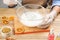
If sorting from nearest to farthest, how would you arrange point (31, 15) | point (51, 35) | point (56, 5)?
point (51, 35), point (31, 15), point (56, 5)

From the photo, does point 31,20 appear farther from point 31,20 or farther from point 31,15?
point 31,15

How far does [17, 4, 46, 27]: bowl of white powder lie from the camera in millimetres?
1210

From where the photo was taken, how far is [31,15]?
131 centimetres

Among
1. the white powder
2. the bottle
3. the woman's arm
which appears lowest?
the bottle

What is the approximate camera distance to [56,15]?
137 cm

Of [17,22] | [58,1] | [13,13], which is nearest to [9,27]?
[17,22]

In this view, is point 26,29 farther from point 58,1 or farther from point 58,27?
point 58,1

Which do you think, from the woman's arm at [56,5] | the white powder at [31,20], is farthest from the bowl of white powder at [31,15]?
the woman's arm at [56,5]

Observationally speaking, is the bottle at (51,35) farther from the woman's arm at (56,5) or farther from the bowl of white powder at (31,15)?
the woman's arm at (56,5)

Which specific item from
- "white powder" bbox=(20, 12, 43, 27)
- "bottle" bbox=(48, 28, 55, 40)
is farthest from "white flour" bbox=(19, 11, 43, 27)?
"bottle" bbox=(48, 28, 55, 40)

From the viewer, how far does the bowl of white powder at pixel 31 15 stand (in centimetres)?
121

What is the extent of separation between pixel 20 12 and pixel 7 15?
0.12 m

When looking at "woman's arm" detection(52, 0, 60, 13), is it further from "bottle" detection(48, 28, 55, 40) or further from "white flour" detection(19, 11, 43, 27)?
"bottle" detection(48, 28, 55, 40)

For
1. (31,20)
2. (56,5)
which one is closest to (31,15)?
(31,20)
